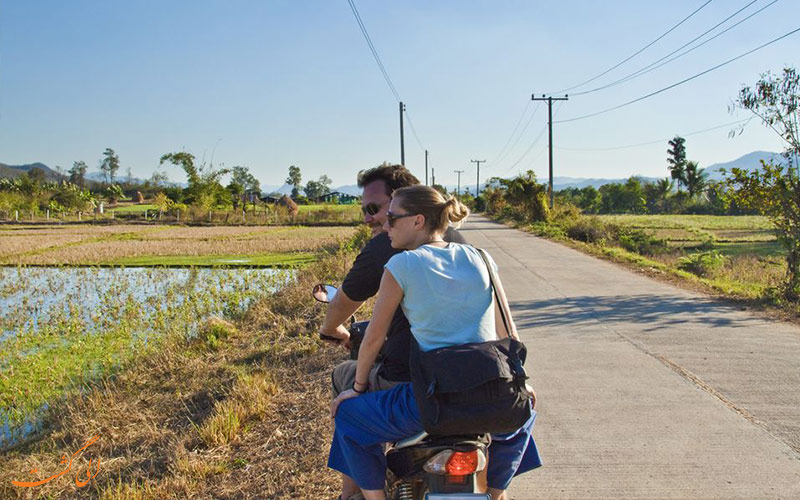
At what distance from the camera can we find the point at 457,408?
240 cm

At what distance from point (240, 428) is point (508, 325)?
2831 mm

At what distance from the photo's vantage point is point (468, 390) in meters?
2.39

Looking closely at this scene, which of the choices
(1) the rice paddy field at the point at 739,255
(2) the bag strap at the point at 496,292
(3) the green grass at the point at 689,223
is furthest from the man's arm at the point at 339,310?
(3) the green grass at the point at 689,223

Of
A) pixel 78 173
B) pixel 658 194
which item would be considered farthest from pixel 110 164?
pixel 658 194

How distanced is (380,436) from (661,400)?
3.43 m

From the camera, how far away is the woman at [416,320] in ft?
8.41

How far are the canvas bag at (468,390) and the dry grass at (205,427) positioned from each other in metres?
1.63

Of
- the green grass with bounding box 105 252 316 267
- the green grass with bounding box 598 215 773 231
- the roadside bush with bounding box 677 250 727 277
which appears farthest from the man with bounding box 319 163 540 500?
the green grass with bounding box 598 215 773 231

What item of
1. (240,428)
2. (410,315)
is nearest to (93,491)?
(240,428)

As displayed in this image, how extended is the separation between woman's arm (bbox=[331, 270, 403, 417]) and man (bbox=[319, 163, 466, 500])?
3.9 inches

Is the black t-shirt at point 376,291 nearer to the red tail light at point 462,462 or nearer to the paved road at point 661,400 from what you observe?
the red tail light at point 462,462

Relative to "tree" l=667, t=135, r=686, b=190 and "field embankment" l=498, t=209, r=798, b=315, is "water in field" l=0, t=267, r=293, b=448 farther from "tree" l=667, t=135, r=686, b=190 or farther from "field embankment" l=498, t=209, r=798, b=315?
"tree" l=667, t=135, r=686, b=190

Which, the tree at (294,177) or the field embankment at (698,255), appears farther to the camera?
the tree at (294,177)

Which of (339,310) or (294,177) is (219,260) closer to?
(339,310)
